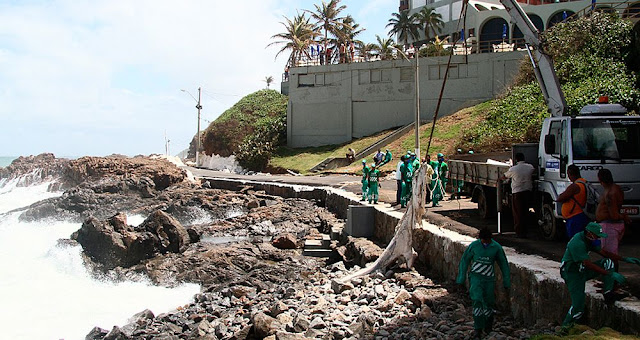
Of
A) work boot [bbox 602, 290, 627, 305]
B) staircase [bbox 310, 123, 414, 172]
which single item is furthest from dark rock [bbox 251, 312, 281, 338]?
staircase [bbox 310, 123, 414, 172]

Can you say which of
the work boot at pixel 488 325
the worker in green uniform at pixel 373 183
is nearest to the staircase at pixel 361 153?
the worker in green uniform at pixel 373 183

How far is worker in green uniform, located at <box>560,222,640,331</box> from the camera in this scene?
6.12 m

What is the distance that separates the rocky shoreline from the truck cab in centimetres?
269

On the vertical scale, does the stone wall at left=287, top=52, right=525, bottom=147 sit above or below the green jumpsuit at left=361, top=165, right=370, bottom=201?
above

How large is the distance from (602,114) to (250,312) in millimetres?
7188

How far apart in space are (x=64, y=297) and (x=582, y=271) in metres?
13.4

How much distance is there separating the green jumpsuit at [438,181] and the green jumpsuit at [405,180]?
734 mm

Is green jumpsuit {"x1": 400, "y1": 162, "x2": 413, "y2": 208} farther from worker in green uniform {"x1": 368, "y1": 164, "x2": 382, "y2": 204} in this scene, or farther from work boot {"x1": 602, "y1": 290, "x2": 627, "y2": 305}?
work boot {"x1": 602, "y1": 290, "x2": 627, "y2": 305}

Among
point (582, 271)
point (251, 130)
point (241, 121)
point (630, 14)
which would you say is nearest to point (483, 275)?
point (582, 271)

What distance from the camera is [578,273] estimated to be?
6.18 m

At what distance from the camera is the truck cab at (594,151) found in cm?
998

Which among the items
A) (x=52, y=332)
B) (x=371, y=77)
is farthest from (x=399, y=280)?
(x=371, y=77)

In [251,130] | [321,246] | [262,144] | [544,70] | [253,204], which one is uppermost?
[251,130]

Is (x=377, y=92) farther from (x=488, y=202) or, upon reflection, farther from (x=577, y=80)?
(x=488, y=202)
